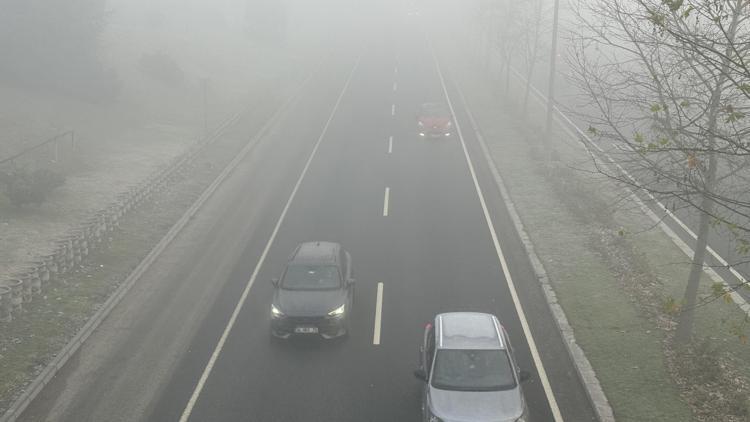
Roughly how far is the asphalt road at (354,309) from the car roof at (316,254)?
1.32 meters

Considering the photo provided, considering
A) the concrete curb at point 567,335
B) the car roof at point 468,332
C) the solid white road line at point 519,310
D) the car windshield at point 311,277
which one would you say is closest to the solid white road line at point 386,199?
the solid white road line at point 519,310

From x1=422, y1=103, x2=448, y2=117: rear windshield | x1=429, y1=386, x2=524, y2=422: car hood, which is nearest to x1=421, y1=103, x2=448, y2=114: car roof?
x1=422, y1=103, x2=448, y2=117: rear windshield

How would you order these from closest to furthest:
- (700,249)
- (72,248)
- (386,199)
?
1. (700,249)
2. (72,248)
3. (386,199)

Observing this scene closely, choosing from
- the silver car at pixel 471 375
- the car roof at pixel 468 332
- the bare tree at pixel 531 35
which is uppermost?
the bare tree at pixel 531 35

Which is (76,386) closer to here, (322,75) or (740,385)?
(740,385)

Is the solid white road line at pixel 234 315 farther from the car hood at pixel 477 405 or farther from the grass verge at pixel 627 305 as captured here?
the grass verge at pixel 627 305

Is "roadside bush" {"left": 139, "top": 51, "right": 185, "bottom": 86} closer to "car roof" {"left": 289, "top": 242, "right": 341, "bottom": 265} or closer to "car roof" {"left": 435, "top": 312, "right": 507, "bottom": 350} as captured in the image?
"car roof" {"left": 289, "top": 242, "right": 341, "bottom": 265}

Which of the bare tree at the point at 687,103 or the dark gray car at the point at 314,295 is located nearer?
the bare tree at the point at 687,103

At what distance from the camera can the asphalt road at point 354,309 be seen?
12.7 metres

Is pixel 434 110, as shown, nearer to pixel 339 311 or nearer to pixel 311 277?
pixel 311 277

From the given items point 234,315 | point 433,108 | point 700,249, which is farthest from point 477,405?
point 433,108

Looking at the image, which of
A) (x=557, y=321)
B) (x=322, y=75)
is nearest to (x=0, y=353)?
(x=557, y=321)

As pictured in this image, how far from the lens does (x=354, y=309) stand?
54.6 feet

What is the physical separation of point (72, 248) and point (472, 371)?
12842 millimetres
